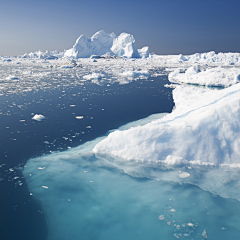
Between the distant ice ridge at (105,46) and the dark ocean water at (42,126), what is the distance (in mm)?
61680

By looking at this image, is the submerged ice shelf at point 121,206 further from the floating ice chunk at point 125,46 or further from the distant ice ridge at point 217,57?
the floating ice chunk at point 125,46

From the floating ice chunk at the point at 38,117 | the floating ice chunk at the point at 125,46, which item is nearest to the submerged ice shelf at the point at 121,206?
the floating ice chunk at the point at 38,117

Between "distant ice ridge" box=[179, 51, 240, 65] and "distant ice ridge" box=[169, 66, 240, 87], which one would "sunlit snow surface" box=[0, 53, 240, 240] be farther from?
"distant ice ridge" box=[179, 51, 240, 65]

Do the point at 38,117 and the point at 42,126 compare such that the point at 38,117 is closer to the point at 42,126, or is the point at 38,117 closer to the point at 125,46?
the point at 42,126

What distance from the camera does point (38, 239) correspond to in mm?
3240

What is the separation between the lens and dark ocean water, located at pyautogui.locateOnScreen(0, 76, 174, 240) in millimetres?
3727

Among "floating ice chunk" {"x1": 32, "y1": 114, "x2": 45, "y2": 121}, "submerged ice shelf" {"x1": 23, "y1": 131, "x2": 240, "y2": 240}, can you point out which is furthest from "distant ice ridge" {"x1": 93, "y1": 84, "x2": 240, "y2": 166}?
"floating ice chunk" {"x1": 32, "y1": 114, "x2": 45, "y2": 121}

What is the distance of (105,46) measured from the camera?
258 ft

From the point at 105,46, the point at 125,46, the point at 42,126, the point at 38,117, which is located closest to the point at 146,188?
the point at 42,126

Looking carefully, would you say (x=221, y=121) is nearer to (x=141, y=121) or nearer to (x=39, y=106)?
(x=141, y=121)

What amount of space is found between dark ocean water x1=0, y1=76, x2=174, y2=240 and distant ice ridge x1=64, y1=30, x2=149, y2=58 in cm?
6168

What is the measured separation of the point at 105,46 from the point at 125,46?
8325 mm

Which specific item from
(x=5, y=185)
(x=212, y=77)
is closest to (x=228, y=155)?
(x=5, y=185)

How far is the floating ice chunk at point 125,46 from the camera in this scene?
72637mm
